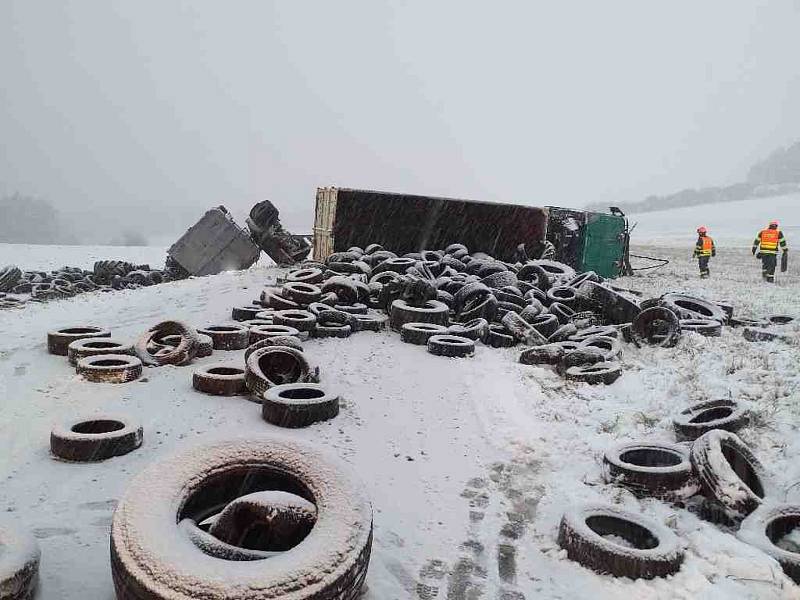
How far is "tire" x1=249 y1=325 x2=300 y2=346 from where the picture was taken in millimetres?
6633

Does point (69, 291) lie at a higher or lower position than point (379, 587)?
lower

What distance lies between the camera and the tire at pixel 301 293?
821 cm

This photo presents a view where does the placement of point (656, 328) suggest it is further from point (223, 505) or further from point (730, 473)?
point (223, 505)

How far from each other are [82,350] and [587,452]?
205 inches

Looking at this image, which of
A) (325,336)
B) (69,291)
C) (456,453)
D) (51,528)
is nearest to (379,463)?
(456,453)

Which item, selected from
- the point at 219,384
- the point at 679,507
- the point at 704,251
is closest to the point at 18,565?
the point at 219,384

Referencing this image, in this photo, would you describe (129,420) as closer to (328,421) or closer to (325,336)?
(328,421)

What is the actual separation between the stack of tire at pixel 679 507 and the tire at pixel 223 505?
4.46 feet

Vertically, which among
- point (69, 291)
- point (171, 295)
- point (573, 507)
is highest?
point (573, 507)

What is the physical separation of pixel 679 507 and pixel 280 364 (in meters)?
3.67

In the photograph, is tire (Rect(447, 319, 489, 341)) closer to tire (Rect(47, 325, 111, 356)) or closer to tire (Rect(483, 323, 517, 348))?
tire (Rect(483, 323, 517, 348))

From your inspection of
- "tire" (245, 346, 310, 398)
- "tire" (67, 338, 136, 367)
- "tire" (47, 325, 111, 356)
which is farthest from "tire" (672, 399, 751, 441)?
"tire" (47, 325, 111, 356)

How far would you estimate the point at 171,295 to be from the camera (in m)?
10.6

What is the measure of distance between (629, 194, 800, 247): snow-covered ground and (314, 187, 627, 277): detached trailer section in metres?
19.5
